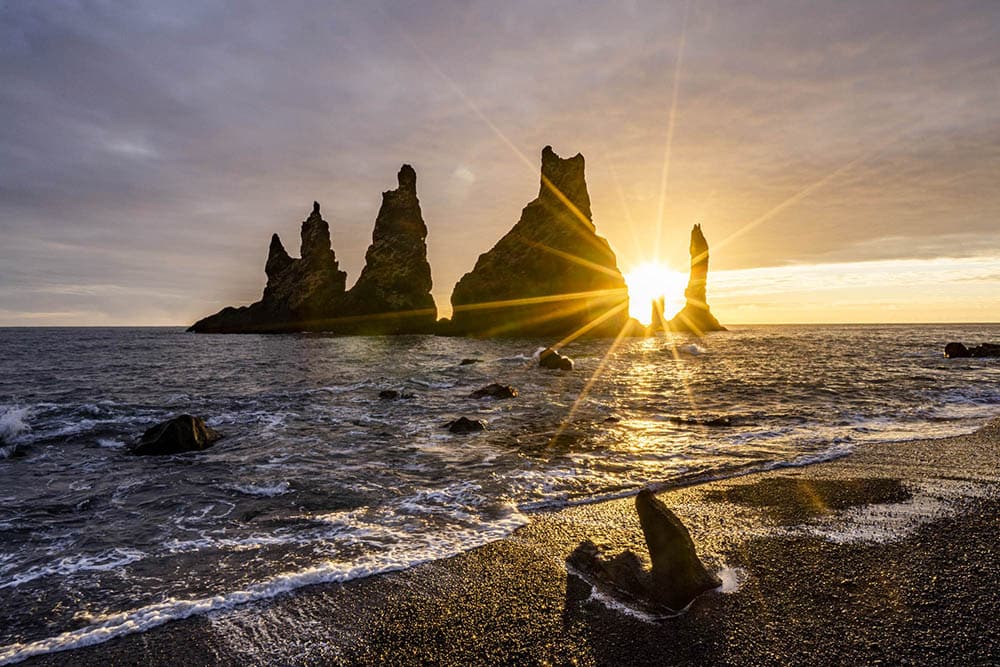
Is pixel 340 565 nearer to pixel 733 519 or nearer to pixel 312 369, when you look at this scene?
pixel 733 519

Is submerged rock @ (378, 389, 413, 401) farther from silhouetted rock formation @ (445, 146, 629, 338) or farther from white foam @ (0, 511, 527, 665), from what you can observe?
silhouetted rock formation @ (445, 146, 629, 338)

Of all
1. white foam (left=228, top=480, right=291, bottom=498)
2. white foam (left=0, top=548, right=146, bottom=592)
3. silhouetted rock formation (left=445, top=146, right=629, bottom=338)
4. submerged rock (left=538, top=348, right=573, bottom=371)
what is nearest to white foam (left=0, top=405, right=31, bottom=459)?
white foam (left=228, top=480, right=291, bottom=498)

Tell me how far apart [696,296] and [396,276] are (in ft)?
269

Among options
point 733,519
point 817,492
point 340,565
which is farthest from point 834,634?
point 340,565

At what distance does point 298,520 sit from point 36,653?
3.66m

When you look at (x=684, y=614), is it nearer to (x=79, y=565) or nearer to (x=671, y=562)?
(x=671, y=562)

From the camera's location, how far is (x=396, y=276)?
107 meters

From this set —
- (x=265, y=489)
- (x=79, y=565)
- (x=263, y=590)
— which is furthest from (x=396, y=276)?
(x=263, y=590)

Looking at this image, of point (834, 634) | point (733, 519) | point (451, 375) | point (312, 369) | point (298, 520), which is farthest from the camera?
point (312, 369)

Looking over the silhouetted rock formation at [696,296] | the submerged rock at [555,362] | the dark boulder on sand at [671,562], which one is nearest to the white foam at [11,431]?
the dark boulder on sand at [671,562]

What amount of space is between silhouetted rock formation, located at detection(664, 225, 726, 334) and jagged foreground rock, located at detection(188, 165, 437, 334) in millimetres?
66653

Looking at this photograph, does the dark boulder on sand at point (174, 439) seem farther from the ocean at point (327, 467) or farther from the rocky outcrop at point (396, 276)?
the rocky outcrop at point (396, 276)

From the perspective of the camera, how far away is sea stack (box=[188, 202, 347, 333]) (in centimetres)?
11456

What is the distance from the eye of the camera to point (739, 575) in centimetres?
551
